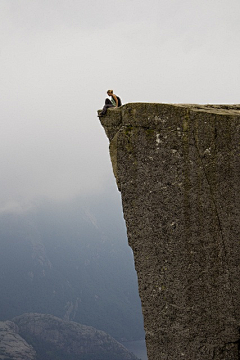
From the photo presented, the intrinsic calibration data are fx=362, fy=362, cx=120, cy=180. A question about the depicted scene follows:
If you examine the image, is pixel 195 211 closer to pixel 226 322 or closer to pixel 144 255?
pixel 144 255

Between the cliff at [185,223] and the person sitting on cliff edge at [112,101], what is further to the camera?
the person sitting on cliff edge at [112,101]

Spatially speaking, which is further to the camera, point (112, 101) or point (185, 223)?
point (112, 101)

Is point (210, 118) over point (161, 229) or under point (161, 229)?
over

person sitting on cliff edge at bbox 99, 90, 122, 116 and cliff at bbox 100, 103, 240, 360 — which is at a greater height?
person sitting on cliff edge at bbox 99, 90, 122, 116

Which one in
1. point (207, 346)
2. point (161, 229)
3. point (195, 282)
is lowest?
point (207, 346)

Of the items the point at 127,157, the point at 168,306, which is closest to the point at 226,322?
the point at 168,306

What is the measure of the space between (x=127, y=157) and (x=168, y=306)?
3681 millimetres

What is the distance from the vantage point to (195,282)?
848cm

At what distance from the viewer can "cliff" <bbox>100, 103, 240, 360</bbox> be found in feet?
27.5

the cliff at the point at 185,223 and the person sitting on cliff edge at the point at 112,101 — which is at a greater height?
the person sitting on cliff edge at the point at 112,101

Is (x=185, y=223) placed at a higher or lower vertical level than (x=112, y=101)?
lower

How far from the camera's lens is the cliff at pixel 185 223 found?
330 inches

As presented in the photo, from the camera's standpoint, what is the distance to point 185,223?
8.48m

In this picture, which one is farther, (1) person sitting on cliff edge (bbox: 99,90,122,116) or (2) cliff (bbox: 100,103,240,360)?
(1) person sitting on cliff edge (bbox: 99,90,122,116)
